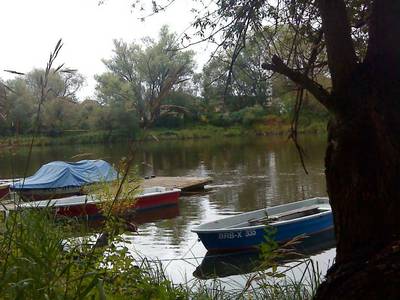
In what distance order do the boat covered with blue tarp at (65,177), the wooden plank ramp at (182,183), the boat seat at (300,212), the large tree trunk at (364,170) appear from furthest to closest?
the wooden plank ramp at (182,183) < the boat covered with blue tarp at (65,177) < the boat seat at (300,212) < the large tree trunk at (364,170)

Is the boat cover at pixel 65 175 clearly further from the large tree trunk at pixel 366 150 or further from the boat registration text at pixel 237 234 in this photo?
the large tree trunk at pixel 366 150

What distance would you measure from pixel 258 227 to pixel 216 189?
9.81 m

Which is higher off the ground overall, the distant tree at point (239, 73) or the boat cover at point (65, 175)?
the distant tree at point (239, 73)

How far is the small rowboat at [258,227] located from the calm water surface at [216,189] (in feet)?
1.92

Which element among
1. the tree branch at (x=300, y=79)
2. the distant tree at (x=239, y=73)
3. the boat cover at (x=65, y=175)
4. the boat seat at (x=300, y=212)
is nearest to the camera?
the tree branch at (x=300, y=79)

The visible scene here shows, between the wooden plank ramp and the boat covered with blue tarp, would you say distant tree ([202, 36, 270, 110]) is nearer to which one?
the boat covered with blue tarp

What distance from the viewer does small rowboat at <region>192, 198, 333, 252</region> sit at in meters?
12.4

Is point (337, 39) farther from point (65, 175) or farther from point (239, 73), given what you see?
point (65, 175)

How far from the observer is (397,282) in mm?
2047

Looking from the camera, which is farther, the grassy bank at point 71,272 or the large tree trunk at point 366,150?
the large tree trunk at point 366,150

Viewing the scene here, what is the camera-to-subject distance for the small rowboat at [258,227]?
40.8ft

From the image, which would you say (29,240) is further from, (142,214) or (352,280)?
(142,214)

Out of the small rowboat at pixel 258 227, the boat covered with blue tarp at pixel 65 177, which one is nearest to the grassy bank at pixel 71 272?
the small rowboat at pixel 258 227

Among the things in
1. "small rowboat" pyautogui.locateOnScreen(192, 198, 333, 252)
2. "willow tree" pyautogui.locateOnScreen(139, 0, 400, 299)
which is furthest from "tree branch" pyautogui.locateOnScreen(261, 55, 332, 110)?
"small rowboat" pyautogui.locateOnScreen(192, 198, 333, 252)
